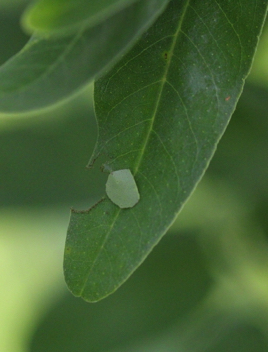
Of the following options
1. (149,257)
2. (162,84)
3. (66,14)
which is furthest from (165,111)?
(149,257)

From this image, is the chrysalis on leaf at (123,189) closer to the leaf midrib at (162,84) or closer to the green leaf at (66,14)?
the leaf midrib at (162,84)

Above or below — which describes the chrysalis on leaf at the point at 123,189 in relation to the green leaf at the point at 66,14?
below

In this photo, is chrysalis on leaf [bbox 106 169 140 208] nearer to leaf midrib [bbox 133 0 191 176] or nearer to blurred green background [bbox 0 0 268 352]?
leaf midrib [bbox 133 0 191 176]

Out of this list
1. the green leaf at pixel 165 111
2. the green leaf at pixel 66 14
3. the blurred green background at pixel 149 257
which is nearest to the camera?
the green leaf at pixel 66 14

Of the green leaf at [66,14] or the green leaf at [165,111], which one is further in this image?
the green leaf at [165,111]

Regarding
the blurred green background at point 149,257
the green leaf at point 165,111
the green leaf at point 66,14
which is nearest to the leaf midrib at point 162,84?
the green leaf at point 165,111

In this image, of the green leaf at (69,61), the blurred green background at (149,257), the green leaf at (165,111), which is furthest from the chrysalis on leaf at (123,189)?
the blurred green background at (149,257)

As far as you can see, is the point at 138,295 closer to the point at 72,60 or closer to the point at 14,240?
the point at 14,240

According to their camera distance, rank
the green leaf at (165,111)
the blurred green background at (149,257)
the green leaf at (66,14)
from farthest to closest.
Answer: the blurred green background at (149,257) → the green leaf at (165,111) → the green leaf at (66,14)
